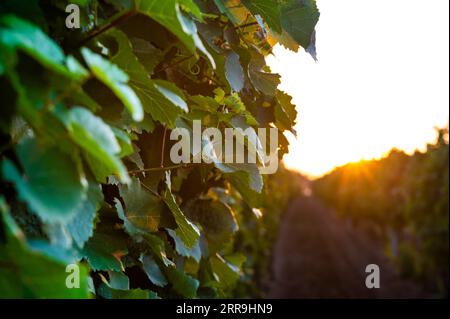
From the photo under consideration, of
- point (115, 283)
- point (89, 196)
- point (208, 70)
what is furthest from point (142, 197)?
point (208, 70)

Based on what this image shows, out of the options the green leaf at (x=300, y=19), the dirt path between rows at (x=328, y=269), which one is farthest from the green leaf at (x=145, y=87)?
the dirt path between rows at (x=328, y=269)

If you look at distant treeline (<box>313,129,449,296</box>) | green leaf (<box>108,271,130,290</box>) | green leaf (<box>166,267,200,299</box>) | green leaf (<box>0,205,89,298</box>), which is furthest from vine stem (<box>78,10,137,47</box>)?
distant treeline (<box>313,129,449,296</box>)

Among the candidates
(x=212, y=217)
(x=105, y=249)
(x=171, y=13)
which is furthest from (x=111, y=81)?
(x=212, y=217)

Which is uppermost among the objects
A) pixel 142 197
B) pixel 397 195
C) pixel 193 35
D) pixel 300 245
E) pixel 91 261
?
pixel 397 195

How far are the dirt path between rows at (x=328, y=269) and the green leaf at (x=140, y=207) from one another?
9.79 meters

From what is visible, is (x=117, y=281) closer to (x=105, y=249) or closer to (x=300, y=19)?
(x=105, y=249)

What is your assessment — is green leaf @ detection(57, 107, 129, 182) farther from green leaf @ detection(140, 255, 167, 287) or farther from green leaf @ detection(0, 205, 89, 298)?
green leaf @ detection(140, 255, 167, 287)

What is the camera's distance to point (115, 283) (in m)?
1.33

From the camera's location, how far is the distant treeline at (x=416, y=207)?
1107 centimetres

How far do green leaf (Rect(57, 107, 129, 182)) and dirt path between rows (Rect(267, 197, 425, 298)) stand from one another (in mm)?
10549

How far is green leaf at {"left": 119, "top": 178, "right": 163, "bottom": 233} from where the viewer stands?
4.63 ft

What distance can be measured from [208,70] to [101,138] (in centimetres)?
112

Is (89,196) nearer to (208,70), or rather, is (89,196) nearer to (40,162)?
(40,162)

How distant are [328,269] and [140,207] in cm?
1333
